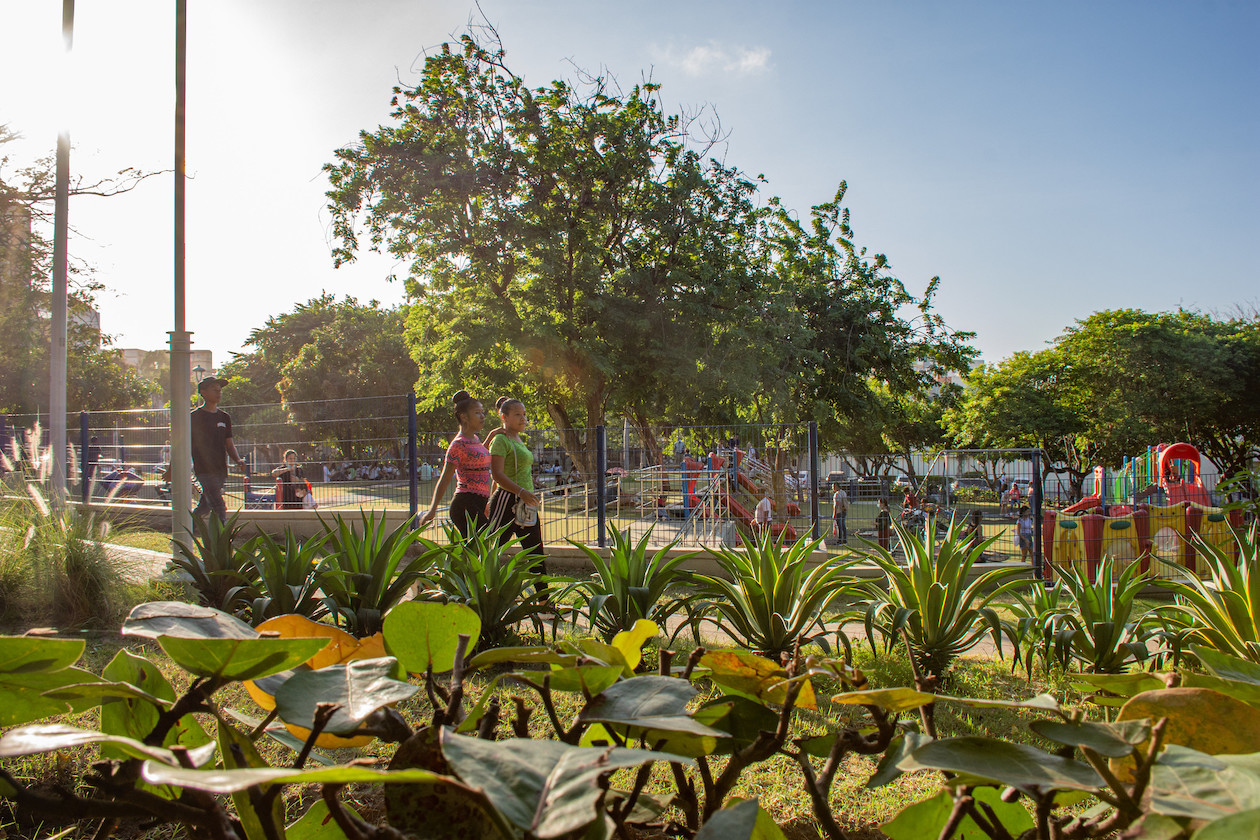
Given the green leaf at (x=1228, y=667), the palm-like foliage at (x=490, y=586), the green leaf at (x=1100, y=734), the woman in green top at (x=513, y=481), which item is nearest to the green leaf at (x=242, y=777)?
the green leaf at (x=1100, y=734)

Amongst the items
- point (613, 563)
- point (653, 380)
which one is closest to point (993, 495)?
point (613, 563)

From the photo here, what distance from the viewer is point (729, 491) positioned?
462 inches

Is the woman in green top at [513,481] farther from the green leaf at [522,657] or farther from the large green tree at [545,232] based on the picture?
the large green tree at [545,232]

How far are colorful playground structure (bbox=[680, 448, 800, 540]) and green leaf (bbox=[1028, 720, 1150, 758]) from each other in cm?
1013

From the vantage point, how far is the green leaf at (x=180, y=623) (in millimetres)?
663

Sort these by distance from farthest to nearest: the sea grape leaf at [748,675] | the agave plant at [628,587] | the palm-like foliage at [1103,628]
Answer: the agave plant at [628,587], the palm-like foliage at [1103,628], the sea grape leaf at [748,675]

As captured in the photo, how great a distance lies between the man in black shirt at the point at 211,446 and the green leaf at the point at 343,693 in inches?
333

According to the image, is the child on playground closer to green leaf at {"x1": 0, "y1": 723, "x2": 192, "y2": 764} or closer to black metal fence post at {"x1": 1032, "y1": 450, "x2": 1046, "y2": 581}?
black metal fence post at {"x1": 1032, "y1": 450, "x2": 1046, "y2": 581}

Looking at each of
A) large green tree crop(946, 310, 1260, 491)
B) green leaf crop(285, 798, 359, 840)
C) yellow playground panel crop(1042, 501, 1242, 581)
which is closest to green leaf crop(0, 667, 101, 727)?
green leaf crop(285, 798, 359, 840)

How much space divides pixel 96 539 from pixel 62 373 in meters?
7.14

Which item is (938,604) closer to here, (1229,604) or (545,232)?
(1229,604)

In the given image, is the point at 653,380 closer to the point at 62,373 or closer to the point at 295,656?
the point at 62,373

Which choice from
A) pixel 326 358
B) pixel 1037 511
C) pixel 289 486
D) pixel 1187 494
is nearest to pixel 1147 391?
pixel 1187 494

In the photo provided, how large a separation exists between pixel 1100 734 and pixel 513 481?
5648 mm
